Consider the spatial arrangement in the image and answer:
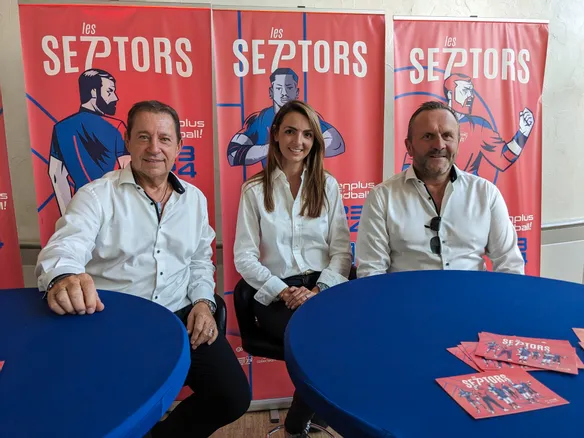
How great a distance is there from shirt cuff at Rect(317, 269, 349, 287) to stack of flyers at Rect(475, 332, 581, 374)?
1.05 meters

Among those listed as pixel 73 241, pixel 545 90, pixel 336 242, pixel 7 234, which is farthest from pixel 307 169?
pixel 545 90

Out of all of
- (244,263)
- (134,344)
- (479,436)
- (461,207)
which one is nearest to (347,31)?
(461,207)

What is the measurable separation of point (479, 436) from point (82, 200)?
1.61m

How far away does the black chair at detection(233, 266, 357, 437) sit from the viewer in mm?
1902

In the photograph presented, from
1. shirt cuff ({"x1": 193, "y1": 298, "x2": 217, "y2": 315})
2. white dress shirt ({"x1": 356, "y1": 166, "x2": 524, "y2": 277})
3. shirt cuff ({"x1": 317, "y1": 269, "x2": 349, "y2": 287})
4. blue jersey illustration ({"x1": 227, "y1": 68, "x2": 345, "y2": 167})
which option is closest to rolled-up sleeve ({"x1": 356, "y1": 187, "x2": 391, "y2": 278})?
white dress shirt ({"x1": 356, "y1": 166, "x2": 524, "y2": 277})

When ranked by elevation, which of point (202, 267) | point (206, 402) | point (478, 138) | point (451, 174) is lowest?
point (206, 402)

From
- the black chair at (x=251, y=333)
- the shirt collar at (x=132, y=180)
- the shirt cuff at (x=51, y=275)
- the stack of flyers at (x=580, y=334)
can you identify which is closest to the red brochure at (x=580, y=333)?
the stack of flyers at (x=580, y=334)

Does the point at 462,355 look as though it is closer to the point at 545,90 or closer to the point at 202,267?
the point at 202,267

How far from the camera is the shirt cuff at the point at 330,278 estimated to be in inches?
84.7

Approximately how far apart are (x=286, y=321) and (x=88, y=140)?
1.55m

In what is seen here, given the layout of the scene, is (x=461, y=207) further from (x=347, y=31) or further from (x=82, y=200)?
(x=82, y=200)

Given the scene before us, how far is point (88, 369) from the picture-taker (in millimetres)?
982

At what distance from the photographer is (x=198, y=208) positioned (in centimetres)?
209

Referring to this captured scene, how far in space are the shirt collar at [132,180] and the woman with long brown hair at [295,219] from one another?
16.5 inches
